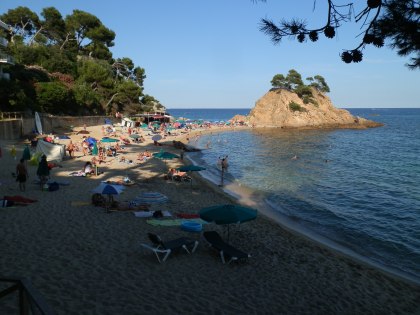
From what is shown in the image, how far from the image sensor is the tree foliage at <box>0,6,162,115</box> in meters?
40.5

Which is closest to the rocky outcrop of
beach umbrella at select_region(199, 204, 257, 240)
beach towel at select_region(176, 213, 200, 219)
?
beach towel at select_region(176, 213, 200, 219)

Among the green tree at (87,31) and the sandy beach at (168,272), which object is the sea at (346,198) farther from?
the green tree at (87,31)

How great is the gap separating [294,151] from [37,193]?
33.9 metres

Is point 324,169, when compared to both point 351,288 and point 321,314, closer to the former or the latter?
point 351,288

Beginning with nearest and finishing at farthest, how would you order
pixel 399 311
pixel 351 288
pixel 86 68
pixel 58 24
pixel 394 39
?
1. pixel 394 39
2. pixel 399 311
3. pixel 351 288
4. pixel 86 68
5. pixel 58 24

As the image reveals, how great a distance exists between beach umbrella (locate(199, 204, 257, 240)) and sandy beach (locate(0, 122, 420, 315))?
103cm

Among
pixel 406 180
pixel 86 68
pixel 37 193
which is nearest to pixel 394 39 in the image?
pixel 37 193

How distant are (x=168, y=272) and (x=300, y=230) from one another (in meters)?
7.94

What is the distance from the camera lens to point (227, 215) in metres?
9.88

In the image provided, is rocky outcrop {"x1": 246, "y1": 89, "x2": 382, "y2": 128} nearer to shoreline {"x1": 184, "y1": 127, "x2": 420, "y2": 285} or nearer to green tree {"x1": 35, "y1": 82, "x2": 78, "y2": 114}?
green tree {"x1": 35, "y1": 82, "x2": 78, "y2": 114}

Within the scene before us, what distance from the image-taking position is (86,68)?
187ft

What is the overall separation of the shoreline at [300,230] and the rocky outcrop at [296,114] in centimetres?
7281

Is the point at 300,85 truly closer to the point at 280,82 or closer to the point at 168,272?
the point at 280,82

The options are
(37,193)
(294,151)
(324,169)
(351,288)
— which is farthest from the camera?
(294,151)
